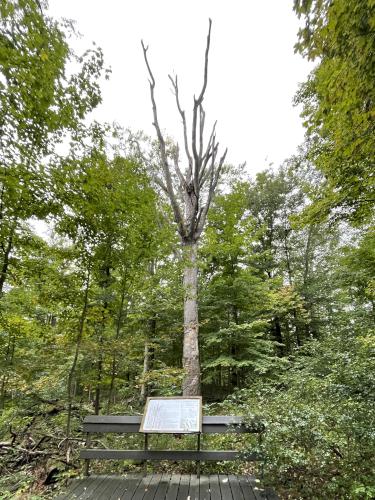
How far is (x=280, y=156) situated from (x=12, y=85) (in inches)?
521

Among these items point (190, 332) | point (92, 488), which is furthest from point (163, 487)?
point (190, 332)

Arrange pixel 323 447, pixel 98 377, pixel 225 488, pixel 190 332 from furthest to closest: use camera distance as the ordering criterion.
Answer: pixel 190 332, pixel 98 377, pixel 225 488, pixel 323 447

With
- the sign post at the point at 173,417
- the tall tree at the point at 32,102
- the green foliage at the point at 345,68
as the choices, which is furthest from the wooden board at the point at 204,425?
the green foliage at the point at 345,68

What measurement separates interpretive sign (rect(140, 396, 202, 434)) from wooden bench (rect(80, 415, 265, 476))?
0.16 m

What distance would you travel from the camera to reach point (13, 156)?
10.1ft

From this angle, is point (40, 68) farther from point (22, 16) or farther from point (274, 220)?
point (274, 220)

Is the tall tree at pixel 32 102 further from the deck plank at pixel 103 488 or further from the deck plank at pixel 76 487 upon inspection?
the deck plank at pixel 103 488

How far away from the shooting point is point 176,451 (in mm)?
3189

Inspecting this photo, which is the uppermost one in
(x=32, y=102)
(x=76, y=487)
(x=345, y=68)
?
(x=32, y=102)

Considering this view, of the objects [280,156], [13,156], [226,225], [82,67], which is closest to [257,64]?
[226,225]

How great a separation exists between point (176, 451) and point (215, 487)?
1.90 feet

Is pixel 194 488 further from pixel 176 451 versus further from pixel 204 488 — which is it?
pixel 176 451

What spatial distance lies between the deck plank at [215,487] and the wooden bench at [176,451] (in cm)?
18

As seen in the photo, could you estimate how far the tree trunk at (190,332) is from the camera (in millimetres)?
5734
